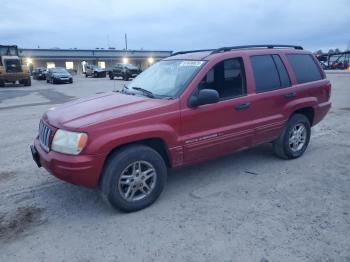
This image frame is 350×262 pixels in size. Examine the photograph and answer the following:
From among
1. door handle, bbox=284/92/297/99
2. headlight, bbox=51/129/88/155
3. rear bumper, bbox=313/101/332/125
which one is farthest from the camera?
rear bumper, bbox=313/101/332/125

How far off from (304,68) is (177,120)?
2.88m

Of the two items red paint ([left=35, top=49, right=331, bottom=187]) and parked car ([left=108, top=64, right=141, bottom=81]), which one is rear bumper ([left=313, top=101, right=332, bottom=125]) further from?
parked car ([left=108, top=64, right=141, bottom=81])

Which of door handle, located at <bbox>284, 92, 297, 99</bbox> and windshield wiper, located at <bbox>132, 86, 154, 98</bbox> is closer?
windshield wiper, located at <bbox>132, 86, 154, 98</bbox>

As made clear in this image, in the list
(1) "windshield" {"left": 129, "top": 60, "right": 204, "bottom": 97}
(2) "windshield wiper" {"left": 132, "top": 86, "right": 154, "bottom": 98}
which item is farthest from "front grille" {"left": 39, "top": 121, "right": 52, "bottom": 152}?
(1) "windshield" {"left": 129, "top": 60, "right": 204, "bottom": 97}

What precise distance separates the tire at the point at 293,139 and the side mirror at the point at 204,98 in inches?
72.3

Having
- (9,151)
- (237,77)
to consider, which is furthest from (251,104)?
(9,151)

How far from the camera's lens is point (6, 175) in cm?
504

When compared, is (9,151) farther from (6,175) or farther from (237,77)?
(237,77)

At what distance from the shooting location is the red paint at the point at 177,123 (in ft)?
11.4

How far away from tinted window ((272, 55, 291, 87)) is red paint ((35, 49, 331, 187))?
8 centimetres

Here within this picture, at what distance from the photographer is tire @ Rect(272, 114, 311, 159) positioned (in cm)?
530

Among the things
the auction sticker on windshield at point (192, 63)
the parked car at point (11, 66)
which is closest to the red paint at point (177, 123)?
the auction sticker on windshield at point (192, 63)

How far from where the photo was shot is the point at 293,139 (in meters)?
5.45

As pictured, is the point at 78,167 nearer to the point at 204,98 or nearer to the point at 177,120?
the point at 177,120
